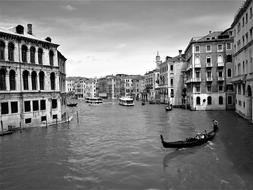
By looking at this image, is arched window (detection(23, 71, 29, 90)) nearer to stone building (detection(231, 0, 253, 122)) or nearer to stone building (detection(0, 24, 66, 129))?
stone building (detection(0, 24, 66, 129))

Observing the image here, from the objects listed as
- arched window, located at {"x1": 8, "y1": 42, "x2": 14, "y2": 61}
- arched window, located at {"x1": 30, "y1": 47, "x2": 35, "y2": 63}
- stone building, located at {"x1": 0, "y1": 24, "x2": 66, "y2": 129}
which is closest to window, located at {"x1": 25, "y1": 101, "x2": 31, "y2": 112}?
stone building, located at {"x1": 0, "y1": 24, "x2": 66, "y2": 129}

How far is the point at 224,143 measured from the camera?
1839 cm

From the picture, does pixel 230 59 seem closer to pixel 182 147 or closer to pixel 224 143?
pixel 224 143

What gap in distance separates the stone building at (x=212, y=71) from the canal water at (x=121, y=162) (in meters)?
21.2

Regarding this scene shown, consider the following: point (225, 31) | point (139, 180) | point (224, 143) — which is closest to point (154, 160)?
point (139, 180)

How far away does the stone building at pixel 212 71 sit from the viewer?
4100cm

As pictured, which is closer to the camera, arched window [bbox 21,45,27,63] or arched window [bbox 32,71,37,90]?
arched window [bbox 21,45,27,63]

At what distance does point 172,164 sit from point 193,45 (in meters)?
33.0

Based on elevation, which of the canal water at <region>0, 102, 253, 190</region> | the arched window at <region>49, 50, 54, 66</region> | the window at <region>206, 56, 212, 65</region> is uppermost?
the window at <region>206, 56, 212, 65</region>

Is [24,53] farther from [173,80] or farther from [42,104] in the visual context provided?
[173,80]

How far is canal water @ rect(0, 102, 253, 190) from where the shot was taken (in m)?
11.4

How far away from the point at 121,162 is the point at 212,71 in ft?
109

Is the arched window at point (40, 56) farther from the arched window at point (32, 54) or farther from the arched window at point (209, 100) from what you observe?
the arched window at point (209, 100)

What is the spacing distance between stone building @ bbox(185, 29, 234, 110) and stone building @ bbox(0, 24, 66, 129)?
26632 mm
